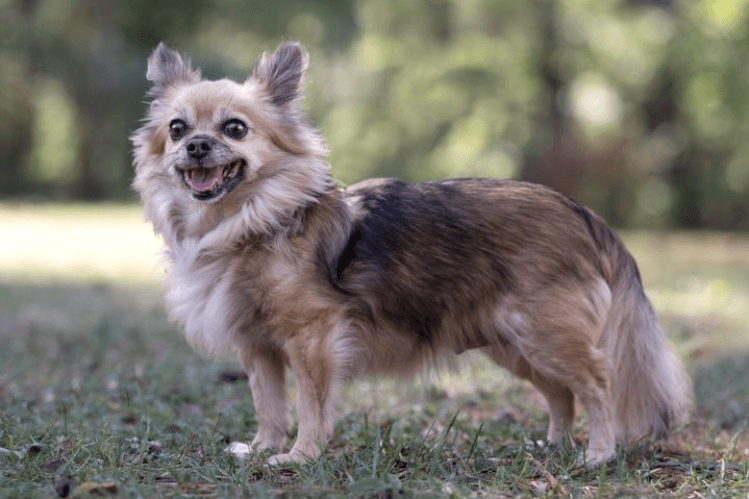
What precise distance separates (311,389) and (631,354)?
165 centimetres

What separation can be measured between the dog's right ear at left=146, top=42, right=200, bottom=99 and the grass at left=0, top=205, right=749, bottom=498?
5.55 ft

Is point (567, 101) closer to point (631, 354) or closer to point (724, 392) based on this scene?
point (724, 392)

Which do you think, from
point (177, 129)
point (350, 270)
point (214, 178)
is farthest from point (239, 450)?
point (177, 129)

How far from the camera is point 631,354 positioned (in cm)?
471

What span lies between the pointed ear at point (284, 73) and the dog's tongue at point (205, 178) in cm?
52

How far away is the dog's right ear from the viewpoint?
15.6ft

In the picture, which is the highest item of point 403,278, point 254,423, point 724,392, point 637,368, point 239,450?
point 403,278

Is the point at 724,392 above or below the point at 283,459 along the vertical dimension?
below

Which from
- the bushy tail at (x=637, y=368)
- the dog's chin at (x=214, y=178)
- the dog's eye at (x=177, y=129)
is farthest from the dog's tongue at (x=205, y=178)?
the bushy tail at (x=637, y=368)

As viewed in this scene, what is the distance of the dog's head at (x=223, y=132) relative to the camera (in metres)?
4.30

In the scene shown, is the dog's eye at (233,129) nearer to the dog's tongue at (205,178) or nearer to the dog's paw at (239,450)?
the dog's tongue at (205,178)

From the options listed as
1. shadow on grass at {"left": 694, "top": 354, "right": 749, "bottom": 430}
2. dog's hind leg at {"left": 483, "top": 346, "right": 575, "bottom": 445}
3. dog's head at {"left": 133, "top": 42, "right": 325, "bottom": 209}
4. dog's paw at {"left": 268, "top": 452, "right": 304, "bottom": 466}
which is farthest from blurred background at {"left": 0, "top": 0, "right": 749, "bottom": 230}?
dog's paw at {"left": 268, "top": 452, "right": 304, "bottom": 466}

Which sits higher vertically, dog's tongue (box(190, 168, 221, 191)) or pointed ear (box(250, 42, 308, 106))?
pointed ear (box(250, 42, 308, 106))

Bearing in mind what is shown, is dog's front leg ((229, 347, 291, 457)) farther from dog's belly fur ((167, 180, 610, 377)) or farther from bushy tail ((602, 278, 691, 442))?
bushy tail ((602, 278, 691, 442))
